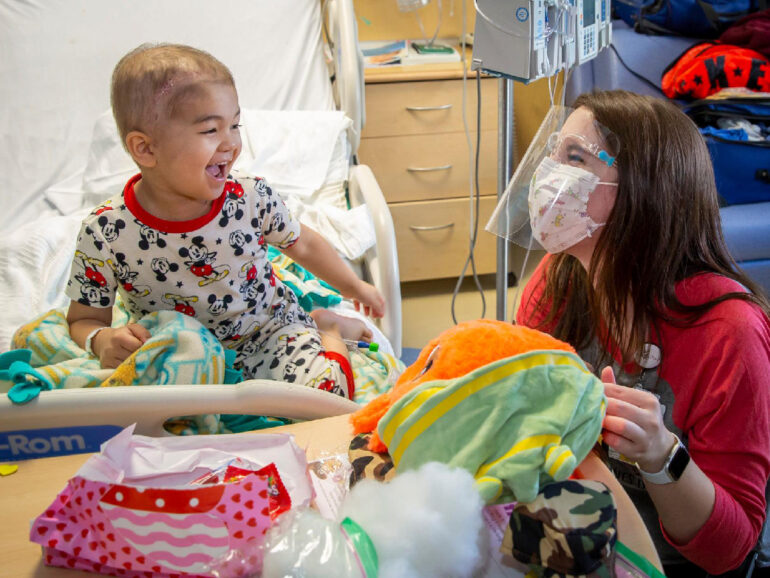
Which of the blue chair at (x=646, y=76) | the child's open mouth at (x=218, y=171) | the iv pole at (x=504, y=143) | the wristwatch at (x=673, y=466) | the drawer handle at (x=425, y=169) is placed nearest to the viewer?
the wristwatch at (x=673, y=466)

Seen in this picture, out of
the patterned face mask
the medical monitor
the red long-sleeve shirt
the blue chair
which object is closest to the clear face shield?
the patterned face mask

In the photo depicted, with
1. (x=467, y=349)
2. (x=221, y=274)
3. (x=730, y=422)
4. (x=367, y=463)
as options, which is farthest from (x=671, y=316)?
(x=221, y=274)

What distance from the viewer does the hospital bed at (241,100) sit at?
199cm

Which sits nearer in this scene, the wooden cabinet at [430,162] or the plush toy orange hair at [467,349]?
the plush toy orange hair at [467,349]

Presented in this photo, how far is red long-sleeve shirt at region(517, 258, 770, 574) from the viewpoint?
100cm

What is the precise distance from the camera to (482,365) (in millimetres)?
782

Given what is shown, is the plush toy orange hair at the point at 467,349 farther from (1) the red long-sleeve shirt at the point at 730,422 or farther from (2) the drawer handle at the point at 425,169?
(2) the drawer handle at the point at 425,169

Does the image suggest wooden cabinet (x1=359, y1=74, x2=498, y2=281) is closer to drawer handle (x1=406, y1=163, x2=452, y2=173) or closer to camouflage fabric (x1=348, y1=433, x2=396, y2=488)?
drawer handle (x1=406, y1=163, x2=452, y2=173)

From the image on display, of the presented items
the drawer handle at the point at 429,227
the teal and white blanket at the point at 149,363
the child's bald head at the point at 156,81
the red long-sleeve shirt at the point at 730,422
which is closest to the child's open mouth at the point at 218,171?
the child's bald head at the point at 156,81

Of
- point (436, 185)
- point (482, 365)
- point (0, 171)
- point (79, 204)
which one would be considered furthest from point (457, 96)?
point (482, 365)

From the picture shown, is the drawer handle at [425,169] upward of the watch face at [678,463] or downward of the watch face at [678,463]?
downward

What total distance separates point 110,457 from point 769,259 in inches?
96.1

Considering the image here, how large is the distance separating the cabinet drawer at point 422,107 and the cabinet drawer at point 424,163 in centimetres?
4

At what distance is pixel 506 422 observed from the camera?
722 millimetres
